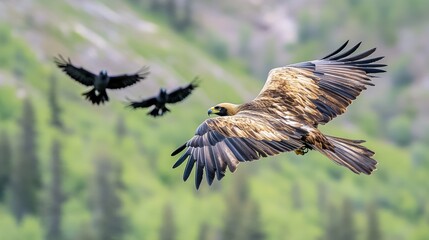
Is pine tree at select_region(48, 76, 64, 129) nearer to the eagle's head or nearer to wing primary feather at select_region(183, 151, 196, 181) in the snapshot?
the eagle's head

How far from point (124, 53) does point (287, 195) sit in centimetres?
3235

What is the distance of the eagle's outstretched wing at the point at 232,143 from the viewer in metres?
26.1

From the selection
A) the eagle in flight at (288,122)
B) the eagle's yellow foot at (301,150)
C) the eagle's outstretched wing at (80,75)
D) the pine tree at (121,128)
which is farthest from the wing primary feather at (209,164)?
the pine tree at (121,128)

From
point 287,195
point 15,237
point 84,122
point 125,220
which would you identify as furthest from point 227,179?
point 15,237

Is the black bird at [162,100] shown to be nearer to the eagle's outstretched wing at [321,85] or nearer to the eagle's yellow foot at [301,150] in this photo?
the eagle's outstretched wing at [321,85]

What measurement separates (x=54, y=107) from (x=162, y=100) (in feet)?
481

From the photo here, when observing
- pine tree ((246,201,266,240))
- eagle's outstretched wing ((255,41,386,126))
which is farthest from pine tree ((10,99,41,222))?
eagle's outstretched wing ((255,41,386,126))

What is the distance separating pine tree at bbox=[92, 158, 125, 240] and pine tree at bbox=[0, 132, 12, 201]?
11051 mm

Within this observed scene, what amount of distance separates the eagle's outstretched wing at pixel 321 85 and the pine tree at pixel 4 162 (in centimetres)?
12673

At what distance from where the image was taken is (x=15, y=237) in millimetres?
143750

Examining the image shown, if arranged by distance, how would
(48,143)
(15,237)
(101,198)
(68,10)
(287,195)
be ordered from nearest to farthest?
1. (15,237)
2. (101,198)
3. (48,143)
4. (287,195)
5. (68,10)

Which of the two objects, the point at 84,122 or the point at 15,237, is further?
the point at 84,122

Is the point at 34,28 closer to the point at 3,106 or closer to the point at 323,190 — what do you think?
the point at 3,106

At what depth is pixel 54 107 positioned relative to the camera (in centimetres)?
17838
